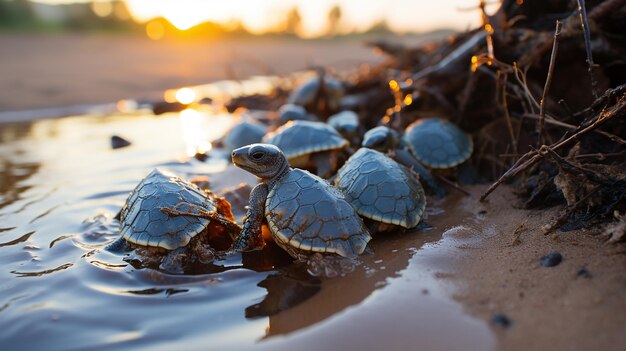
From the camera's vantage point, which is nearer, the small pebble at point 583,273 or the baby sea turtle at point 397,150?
the small pebble at point 583,273

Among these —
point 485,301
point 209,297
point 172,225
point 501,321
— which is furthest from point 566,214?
point 172,225

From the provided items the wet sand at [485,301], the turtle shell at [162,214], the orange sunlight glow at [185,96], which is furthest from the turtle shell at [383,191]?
the orange sunlight glow at [185,96]

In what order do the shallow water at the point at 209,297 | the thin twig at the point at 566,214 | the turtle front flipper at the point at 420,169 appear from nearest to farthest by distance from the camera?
1. the shallow water at the point at 209,297
2. the thin twig at the point at 566,214
3. the turtle front flipper at the point at 420,169

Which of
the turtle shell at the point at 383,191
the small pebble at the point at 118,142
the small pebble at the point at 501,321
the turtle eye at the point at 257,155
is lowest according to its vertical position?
the small pebble at the point at 501,321

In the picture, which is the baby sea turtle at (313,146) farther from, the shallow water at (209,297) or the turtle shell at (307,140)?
the shallow water at (209,297)

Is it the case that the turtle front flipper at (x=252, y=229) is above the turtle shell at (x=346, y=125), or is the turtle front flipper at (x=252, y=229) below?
below

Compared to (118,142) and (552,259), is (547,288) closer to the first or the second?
(552,259)

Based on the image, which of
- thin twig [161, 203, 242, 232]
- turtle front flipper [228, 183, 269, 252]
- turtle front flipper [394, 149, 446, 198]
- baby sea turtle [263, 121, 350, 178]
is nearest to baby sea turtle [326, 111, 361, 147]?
baby sea turtle [263, 121, 350, 178]
